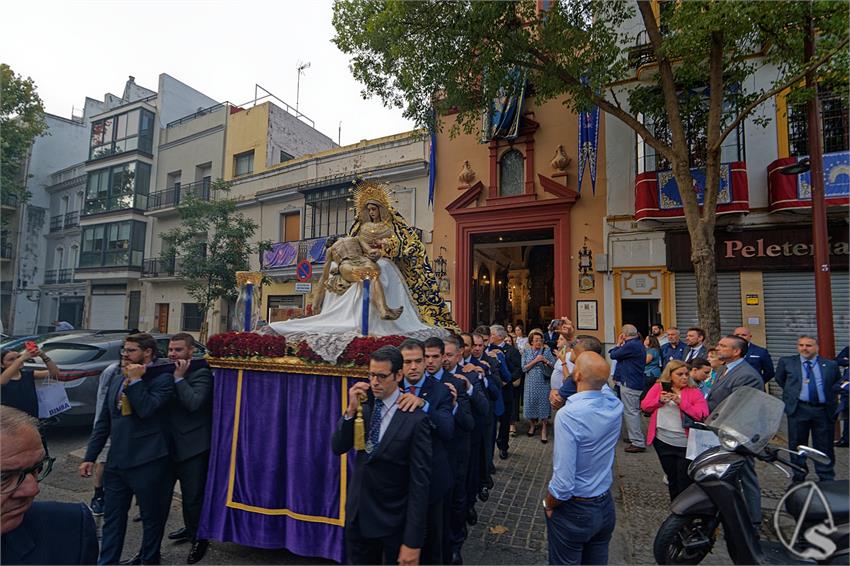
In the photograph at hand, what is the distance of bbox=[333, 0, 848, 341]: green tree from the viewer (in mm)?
7695

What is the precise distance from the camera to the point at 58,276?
2630 centimetres

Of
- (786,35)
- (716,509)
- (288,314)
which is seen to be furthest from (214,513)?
(786,35)

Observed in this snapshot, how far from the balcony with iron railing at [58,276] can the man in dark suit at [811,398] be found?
3195 cm

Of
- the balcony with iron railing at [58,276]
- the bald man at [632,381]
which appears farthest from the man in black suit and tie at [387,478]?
→ the balcony with iron railing at [58,276]

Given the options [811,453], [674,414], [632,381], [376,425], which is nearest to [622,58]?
[632,381]

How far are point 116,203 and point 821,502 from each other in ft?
95.8

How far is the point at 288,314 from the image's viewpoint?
5.89 meters

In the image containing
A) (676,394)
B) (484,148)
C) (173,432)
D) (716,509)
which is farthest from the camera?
(484,148)

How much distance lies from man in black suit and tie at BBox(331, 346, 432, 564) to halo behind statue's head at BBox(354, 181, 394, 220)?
3.40 meters

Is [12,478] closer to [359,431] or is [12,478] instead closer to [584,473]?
[359,431]

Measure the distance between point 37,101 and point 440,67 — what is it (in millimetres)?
18209

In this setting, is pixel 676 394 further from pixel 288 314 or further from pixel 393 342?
pixel 288 314

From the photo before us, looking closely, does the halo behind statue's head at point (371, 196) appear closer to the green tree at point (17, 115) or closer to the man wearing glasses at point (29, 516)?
the man wearing glasses at point (29, 516)

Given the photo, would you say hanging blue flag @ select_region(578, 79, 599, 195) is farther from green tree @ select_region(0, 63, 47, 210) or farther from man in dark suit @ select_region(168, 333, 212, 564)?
green tree @ select_region(0, 63, 47, 210)
